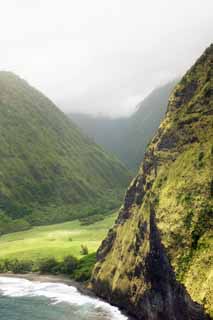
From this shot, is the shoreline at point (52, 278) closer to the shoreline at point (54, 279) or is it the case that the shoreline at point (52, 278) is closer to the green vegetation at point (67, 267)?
the shoreline at point (54, 279)

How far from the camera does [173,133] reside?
116m

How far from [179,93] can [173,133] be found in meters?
15.8

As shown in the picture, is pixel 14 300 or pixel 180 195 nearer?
pixel 180 195

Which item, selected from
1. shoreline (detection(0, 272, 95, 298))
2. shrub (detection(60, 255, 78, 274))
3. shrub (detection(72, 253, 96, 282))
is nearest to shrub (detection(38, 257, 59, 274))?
shrub (detection(60, 255, 78, 274))

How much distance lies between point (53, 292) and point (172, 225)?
75.6 metres

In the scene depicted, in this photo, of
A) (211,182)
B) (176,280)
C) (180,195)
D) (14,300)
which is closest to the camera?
(176,280)

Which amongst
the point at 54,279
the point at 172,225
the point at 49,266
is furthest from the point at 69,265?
the point at 172,225

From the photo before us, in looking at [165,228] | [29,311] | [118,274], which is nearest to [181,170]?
[165,228]

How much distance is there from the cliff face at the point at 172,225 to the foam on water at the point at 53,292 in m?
3.92

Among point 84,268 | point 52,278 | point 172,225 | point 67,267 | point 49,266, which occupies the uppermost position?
point 172,225

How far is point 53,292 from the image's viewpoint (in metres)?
150

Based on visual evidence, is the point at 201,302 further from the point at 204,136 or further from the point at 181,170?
the point at 204,136

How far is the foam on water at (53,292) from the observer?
12043 centimetres

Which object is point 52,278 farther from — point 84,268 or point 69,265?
point 84,268
